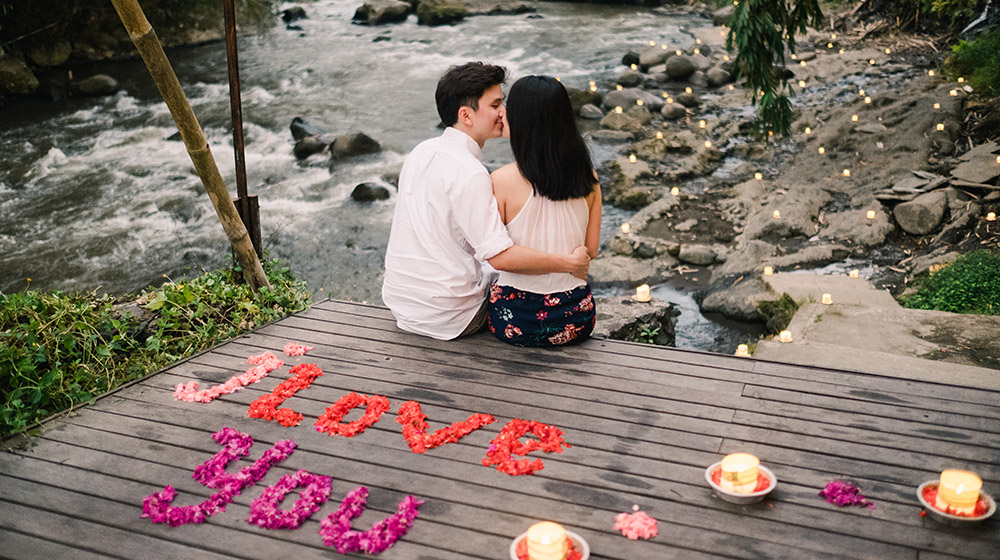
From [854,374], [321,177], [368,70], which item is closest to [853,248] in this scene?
[854,374]

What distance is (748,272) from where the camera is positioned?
6.13 metres

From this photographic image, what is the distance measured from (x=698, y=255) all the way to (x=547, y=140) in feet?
12.9

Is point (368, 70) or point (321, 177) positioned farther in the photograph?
point (368, 70)

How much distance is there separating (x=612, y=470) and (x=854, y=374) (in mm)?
1225

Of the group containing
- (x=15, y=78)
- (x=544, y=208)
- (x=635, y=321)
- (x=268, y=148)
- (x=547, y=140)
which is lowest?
(x=635, y=321)

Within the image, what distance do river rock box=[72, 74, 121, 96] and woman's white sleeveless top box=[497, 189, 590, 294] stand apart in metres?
11.3

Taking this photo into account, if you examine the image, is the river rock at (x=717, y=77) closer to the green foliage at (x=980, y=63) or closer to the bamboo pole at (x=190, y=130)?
the green foliage at (x=980, y=63)

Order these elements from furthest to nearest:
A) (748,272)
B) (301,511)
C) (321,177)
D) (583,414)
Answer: (321,177) → (748,272) → (583,414) → (301,511)

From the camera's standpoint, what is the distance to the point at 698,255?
21.8ft

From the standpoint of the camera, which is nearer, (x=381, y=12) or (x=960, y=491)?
(x=960, y=491)

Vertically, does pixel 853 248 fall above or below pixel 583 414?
below

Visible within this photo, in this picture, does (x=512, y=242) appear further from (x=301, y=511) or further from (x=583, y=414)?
(x=301, y=511)

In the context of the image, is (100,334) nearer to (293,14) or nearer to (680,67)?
(680,67)

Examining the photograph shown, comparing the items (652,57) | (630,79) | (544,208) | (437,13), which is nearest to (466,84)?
(544,208)
